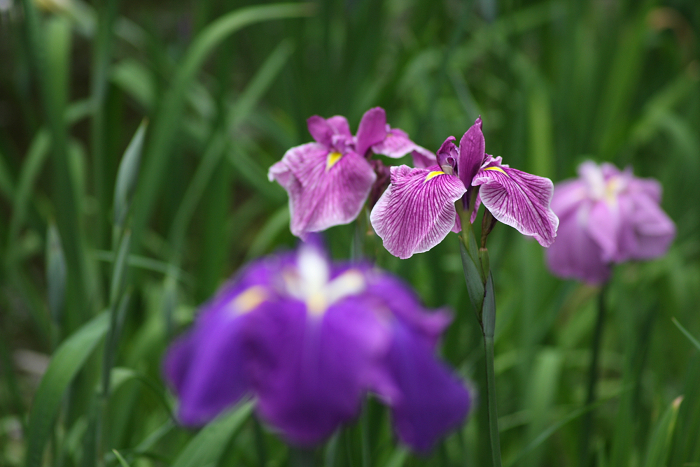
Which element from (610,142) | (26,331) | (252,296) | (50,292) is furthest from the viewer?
(26,331)

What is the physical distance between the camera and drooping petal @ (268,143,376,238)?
54 cm

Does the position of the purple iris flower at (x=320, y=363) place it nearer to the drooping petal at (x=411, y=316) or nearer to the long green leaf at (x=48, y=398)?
the drooping petal at (x=411, y=316)

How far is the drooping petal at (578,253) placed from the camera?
3.09 ft

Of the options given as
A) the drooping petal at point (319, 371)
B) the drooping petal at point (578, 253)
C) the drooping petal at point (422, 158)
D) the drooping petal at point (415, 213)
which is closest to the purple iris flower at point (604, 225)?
the drooping petal at point (578, 253)

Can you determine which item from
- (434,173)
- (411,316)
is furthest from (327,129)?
(411,316)

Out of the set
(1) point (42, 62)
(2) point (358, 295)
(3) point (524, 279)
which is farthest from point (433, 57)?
(2) point (358, 295)

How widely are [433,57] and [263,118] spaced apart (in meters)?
0.49

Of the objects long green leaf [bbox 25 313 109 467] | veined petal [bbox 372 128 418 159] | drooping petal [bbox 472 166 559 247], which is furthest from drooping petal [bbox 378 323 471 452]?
long green leaf [bbox 25 313 109 467]

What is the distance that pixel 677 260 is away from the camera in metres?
1.47

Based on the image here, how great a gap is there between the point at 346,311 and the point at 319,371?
0.17ft

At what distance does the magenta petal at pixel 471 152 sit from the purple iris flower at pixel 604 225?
1.66 feet

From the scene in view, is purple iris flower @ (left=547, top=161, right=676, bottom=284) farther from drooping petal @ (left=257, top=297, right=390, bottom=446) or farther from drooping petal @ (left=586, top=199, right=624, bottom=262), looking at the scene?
drooping petal @ (left=257, top=297, right=390, bottom=446)

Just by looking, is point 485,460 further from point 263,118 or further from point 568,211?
point 263,118

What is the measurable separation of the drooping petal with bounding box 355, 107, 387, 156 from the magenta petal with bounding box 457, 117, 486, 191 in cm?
12
